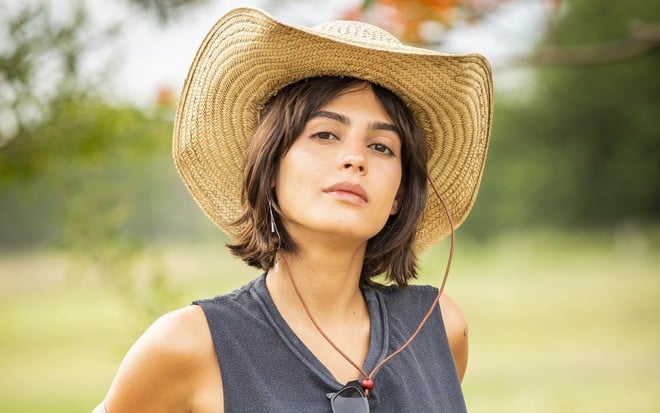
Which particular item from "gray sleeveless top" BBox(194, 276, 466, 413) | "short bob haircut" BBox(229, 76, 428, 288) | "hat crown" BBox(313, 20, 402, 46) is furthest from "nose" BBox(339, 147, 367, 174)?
"gray sleeveless top" BBox(194, 276, 466, 413)

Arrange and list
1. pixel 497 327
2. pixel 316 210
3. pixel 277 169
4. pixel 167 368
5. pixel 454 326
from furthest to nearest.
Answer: pixel 497 327 → pixel 454 326 → pixel 277 169 → pixel 316 210 → pixel 167 368

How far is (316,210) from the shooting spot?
83.8 inches

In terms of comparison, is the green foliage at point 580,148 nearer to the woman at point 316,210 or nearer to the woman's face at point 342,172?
the woman at point 316,210

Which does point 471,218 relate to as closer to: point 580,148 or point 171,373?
point 580,148

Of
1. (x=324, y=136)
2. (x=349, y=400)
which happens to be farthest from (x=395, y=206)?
(x=349, y=400)

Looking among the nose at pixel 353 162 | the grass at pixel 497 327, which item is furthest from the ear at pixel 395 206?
the grass at pixel 497 327

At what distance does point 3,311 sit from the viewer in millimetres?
15648

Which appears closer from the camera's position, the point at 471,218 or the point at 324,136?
the point at 324,136

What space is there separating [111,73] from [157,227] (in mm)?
15222

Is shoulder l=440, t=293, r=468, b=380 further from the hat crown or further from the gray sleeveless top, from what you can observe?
the hat crown

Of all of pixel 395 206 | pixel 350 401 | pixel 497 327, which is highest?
pixel 497 327

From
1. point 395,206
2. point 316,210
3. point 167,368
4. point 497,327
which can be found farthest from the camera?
point 497,327

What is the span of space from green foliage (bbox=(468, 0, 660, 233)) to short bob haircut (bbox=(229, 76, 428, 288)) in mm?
22569

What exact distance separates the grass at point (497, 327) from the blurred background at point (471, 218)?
0.16ft
